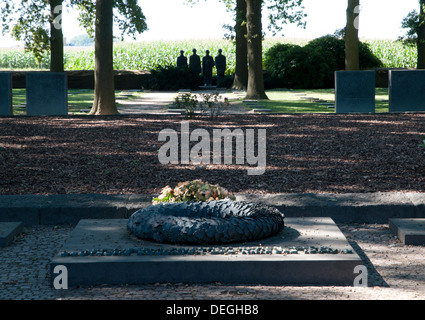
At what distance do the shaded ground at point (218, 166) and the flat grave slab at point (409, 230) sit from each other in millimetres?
1197

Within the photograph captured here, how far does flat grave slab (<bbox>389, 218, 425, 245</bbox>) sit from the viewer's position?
5.03 metres

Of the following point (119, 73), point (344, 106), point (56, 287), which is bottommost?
point (56, 287)

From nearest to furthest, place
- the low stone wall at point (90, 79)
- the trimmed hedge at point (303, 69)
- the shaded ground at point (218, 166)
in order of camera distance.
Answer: the shaded ground at point (218, 166)
the low stone wall at point (90, 79)
the trimmed hedge at point (303, 69)

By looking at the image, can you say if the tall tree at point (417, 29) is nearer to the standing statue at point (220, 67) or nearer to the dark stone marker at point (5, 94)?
the standing statue at point (220, 67)

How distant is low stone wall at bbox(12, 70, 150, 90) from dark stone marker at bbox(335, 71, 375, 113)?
53.9ft

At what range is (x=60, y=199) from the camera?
5.96m

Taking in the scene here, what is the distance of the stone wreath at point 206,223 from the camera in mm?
4480

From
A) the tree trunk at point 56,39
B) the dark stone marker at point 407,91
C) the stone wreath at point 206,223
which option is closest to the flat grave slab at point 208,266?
the stone wreath at point 206,223

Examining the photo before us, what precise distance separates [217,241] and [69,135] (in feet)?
21.5

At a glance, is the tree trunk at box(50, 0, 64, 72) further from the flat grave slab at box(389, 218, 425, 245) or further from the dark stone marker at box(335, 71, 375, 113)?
the flat grave slab at box(389, 218, 425, 245)

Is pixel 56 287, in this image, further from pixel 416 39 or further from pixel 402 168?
pixel 416 39

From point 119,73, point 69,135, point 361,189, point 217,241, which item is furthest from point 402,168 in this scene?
point 119,73

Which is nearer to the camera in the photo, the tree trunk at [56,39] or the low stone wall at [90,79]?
the tree trunk at [56,39]

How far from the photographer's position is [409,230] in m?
5.13
